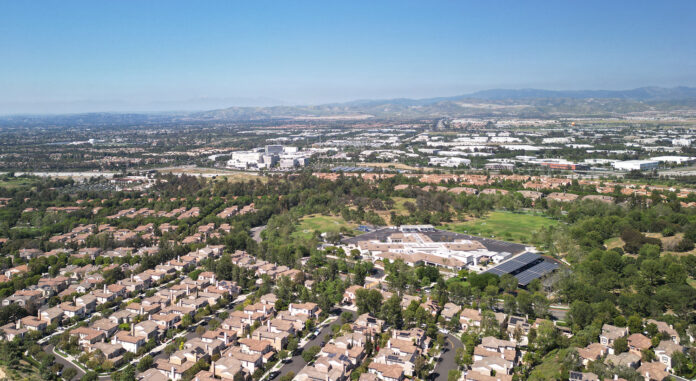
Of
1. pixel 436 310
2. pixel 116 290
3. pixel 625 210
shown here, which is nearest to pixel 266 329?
pixel 436 310

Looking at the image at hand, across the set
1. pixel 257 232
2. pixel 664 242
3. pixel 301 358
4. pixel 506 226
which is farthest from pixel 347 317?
pixel 506 226

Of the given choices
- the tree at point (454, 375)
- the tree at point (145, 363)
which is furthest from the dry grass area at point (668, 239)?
the tree at point (145, 363)

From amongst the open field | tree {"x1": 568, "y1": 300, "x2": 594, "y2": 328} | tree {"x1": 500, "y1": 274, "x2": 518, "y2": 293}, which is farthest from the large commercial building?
tree {"x1": 568, "y1": 300, "x2": 594, "y2": 328}

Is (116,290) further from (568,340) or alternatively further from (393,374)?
(568,340)

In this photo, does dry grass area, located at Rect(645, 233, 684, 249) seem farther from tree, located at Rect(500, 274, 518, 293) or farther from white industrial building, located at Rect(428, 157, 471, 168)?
white industrial building, located at Rect(428, 157, 471, 168)

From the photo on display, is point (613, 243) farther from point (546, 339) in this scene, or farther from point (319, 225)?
point (319, 225)

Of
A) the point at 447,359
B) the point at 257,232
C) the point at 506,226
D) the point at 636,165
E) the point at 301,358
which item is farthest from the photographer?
the point at 636,165
